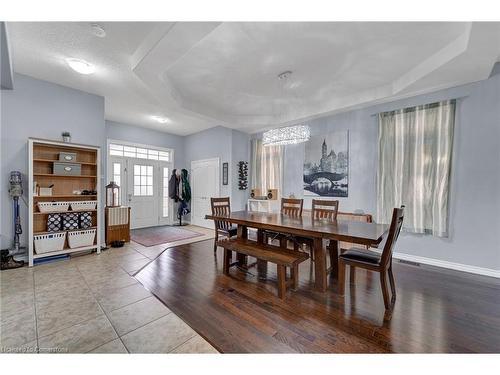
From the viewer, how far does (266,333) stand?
1.69 metres

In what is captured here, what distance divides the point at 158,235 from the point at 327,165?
13.8 feet

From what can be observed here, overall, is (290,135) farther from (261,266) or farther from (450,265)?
(450,265)

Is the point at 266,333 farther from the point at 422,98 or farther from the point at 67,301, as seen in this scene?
the point at 422,98

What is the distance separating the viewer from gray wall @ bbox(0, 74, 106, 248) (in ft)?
10.2

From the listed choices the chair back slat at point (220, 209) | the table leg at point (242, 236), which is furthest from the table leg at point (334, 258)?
the chair back slat at point (220, 209)

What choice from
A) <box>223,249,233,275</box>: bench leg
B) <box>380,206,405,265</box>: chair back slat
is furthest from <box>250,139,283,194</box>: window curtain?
<box>380,206,405,265</box>: chair back slat

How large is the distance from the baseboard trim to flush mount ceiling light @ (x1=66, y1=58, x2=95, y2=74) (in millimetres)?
5500

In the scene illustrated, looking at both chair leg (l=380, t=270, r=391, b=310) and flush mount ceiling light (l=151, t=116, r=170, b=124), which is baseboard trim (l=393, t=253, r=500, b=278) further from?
flush mount ceiling light (l=151, t=116, r=170, b=124)

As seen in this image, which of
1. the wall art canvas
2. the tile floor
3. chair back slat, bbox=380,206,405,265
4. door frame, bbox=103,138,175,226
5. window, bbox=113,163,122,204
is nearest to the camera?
the tile floor

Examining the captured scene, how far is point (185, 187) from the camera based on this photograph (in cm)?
653

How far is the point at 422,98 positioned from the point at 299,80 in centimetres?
201

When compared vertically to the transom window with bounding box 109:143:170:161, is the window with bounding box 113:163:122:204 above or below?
below

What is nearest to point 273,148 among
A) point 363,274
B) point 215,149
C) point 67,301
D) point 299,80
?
point 215,149

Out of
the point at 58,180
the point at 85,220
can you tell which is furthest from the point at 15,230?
the point at 58,180
